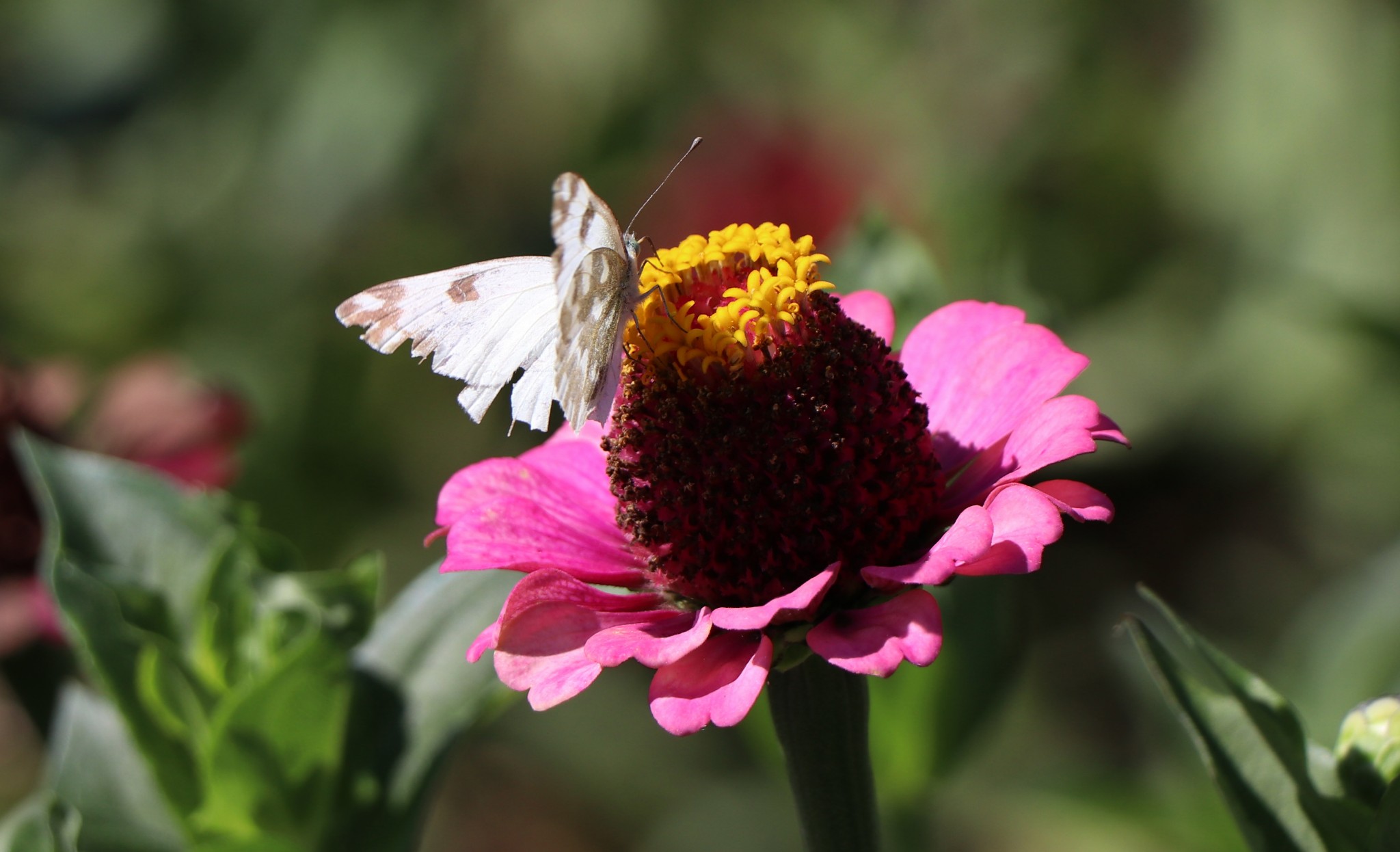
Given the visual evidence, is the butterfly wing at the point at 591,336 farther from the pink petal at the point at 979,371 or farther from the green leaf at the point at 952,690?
the green leaf at the point at 952,690

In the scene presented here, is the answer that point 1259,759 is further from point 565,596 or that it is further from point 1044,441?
point 565,596

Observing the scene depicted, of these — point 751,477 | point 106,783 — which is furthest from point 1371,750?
point 106,783

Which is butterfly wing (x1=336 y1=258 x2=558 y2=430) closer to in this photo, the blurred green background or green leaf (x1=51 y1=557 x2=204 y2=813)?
green leaf (x1=51 y1=557 x2=204 y2=813)

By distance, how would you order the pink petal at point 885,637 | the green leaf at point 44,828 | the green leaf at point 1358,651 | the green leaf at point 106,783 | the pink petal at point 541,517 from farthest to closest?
the green leaf at point 1358,651
the green leaf at point 106,783
the green leaf at point 44,828
the pink petal at point 541,517
the pink petal at point 885,637

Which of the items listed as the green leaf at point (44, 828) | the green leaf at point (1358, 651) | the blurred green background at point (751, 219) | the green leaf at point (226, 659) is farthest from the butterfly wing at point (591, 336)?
the blurred green background at point (751, 219)

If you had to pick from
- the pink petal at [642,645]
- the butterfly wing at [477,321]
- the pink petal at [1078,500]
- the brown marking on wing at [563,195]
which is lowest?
the pink petal at [642,645]

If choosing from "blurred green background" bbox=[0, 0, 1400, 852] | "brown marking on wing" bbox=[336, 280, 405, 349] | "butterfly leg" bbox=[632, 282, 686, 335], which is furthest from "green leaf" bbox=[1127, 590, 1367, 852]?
"blurred green background" bbox=[0, 0, 1400, 852]
